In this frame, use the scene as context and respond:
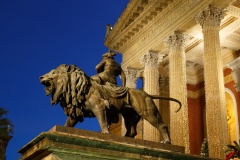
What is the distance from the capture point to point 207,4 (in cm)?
1725

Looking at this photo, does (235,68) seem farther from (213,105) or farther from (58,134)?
(58,134)

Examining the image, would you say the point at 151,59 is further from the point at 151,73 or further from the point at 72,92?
the point at 72,92

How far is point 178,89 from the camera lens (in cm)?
1795

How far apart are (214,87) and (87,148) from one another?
34.9 feet

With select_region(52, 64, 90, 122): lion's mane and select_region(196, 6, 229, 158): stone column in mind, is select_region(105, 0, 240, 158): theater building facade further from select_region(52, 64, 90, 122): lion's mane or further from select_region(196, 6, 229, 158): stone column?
select_region(52, 64, 90, 122): lion's mane

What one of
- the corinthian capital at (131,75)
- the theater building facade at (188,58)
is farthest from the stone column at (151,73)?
the corinthian capital at (131,75)

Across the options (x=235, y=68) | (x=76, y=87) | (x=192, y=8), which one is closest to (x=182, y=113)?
(x=192, y=8)

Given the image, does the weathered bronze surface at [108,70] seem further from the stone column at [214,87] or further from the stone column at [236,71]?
the stone column at [236,71]

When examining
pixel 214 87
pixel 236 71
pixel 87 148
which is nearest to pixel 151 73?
pixel 236 71

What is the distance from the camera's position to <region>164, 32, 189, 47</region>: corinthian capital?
19.1 meters

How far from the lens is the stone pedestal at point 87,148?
19.1 ft

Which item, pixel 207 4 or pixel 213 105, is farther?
pixel 207 4

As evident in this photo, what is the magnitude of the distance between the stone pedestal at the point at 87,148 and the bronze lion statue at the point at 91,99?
122cm

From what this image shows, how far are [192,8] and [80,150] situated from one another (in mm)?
13318
